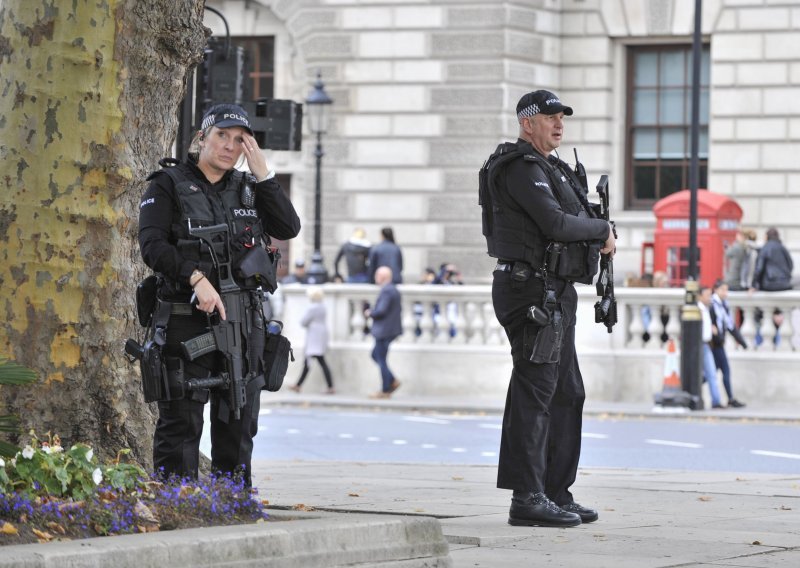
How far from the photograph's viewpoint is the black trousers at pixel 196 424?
745 cm

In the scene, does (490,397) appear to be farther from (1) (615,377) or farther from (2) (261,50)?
(2) (261,50)

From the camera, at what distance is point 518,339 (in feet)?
28.5

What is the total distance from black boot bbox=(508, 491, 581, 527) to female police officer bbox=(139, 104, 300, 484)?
1522mm

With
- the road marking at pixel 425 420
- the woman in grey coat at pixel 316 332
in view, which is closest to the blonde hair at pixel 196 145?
the road marking at pixel 425 420

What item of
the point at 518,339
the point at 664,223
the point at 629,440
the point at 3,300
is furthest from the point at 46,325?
the point at 664,223

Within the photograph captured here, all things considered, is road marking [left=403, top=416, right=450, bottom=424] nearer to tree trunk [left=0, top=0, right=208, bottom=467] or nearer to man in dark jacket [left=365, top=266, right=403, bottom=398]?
man in dark jacket [left=365, top=266, right=403, bottom=398]

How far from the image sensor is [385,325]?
23.8 meters

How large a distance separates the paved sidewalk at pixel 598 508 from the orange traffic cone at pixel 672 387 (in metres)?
8.65

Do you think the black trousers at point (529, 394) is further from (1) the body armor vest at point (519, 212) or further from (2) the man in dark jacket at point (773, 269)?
(2) the man in dark jacket at point (773, 269)

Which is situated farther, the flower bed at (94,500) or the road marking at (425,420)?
the road marking at (425,420)

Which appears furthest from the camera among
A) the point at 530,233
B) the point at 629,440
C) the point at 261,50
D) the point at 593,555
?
the point at 261,50

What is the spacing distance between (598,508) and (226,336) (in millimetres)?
2944

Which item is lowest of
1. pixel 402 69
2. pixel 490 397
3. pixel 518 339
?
pixel 490 397

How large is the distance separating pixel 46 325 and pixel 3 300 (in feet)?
0.67
